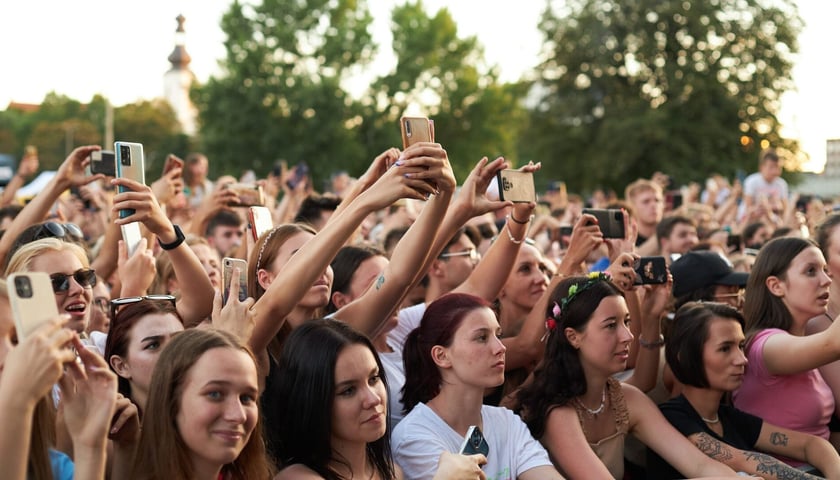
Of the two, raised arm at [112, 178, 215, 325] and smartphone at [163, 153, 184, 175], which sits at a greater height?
smartphone at [163, 153, 184, 175]

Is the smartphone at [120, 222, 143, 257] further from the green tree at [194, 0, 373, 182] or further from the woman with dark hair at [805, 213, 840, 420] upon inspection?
the green tree at [194, 0, 373, 182]

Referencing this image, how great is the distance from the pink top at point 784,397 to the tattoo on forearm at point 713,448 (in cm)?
49

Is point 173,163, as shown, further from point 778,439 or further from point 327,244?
point 778,439

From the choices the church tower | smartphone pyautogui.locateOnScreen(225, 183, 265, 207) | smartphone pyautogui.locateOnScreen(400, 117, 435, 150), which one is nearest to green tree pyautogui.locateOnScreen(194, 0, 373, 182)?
smartphone pyautogui.locateOnScreen(225, 183, 265, 207)

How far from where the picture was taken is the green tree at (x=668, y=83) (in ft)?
122

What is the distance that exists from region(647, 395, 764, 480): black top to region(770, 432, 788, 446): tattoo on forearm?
0.22 feet

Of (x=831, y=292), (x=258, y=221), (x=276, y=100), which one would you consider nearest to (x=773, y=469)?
(x=831, y=292)

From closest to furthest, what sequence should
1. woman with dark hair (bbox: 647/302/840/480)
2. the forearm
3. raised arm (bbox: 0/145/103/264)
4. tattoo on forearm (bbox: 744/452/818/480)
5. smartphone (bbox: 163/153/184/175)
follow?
tattoo on forearm (bbox: 744/452/818/480) → woman with dark hair (bbox: 647/302/840/480) → the forearm → raised arm (bbox: 0/145/103/264) → smartphone (bbox: 163/153/184/175)

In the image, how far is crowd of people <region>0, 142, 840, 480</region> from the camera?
307 cm

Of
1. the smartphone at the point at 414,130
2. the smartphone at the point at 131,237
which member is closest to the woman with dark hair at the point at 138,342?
the smartphone at the point at 131,237

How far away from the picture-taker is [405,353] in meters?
4.46

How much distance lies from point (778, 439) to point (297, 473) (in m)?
2.62

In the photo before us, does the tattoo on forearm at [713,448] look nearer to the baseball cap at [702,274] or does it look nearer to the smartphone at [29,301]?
the baseball cap at [702,274]

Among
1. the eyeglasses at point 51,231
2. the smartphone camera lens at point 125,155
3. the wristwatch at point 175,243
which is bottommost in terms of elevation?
the wristwatch at point 175,243
